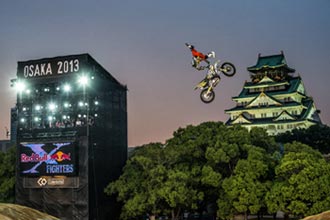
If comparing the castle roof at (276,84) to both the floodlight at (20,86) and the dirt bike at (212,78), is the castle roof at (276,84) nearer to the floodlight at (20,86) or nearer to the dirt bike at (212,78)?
the floodlight at (20,86)

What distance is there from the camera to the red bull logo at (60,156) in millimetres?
34469

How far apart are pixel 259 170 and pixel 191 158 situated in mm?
5744

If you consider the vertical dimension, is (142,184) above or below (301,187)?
above

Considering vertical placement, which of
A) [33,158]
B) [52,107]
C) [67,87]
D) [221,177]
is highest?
[67,87]

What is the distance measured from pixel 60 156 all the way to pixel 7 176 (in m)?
7.03

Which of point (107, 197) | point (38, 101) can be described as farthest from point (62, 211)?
point (38, 101)

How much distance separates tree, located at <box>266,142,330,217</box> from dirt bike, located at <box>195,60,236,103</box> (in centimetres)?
1451

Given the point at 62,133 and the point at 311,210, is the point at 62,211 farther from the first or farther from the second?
the point at 311,210

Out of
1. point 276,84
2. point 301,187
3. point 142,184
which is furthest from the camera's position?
point 276,84

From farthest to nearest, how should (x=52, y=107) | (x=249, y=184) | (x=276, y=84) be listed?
(x=276, y=84) < (x=52, y=107) < (x=249, y=184)

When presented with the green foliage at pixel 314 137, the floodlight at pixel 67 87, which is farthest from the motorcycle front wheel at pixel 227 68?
the green foliage at pixel 314 137

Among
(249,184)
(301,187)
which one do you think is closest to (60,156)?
(249,184)

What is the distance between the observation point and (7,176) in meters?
39.1

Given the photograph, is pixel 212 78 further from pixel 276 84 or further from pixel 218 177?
pixel 276 84
